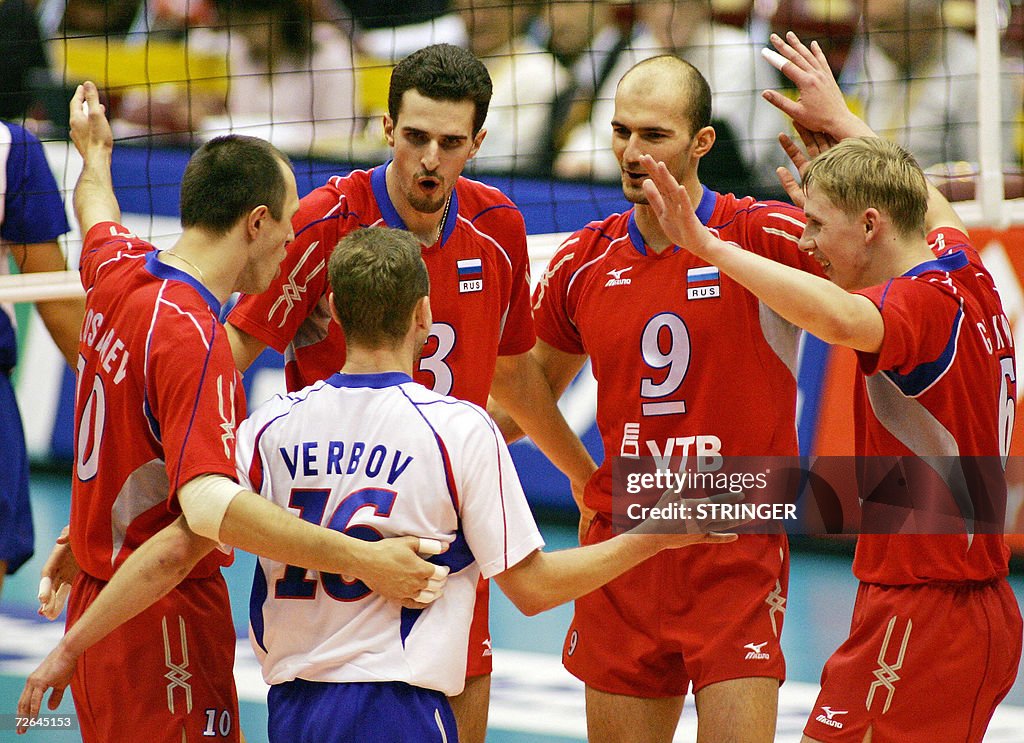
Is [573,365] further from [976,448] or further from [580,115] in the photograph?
[580,115]

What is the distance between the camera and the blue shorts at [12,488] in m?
5.45

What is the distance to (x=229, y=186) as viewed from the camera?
13.5 feet

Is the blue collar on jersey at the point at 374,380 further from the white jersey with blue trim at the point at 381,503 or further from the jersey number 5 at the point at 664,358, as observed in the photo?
the jersey number 5 at the point at 664,358

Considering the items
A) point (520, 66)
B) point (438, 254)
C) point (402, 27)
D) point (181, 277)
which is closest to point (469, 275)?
point (438, 254)

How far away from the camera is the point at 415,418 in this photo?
11.6 feet

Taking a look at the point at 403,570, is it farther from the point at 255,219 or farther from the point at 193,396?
the point at 255,219

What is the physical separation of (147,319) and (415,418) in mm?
920

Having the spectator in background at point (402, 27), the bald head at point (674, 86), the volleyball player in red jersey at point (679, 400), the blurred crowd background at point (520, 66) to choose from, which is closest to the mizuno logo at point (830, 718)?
the volleyball player in red jersey at point (679, 400)

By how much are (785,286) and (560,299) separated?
1397mm

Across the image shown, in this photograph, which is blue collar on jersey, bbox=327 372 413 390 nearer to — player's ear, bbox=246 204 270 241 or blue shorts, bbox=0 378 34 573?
player's ear, bbox=246 204 270 241

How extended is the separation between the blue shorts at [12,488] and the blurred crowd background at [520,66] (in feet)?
12.0

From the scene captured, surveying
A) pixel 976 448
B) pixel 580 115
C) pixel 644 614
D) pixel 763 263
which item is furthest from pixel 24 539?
pixel 580 115

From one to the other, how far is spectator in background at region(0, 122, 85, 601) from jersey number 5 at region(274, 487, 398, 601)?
6.85 ft

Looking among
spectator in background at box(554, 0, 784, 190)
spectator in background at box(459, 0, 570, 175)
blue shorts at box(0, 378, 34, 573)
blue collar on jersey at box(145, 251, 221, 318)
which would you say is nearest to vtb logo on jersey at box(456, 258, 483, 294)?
→ blue collar on jersey at box(145, 251, 221, 318)
